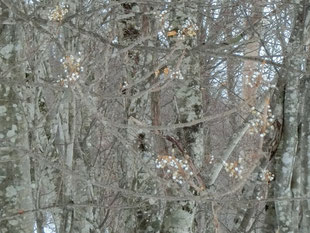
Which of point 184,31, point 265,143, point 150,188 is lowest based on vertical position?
point 150,188

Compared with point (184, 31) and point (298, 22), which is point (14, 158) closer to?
point (184, 31)

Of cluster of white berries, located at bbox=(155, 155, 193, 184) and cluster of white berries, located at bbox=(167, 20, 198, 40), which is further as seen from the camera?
cluster of white berries, located at bbox=(167, 20, 198, 40)

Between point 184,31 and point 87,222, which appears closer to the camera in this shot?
point 184,31

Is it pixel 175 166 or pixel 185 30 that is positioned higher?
pixel 185 30

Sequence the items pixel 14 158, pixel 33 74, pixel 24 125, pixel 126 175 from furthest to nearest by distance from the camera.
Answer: pixel 126 175 → pixel 33 74 → pixel 24 125 → pixel 14 158

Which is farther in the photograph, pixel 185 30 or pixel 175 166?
pixel 185 30

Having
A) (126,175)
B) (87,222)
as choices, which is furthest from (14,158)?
(126,175)

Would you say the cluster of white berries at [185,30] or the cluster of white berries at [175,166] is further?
the cluster of white berries at [185,30]

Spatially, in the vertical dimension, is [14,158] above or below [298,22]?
below

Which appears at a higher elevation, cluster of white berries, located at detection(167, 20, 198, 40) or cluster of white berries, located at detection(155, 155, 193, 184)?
cluster of white berries, located at detection(167, 20, 198, 40)

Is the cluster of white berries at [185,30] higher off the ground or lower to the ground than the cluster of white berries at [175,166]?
higher

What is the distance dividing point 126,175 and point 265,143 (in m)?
2.07

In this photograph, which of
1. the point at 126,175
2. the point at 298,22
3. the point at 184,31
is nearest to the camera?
the point at 184,31

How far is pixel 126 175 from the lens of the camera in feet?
24.0
